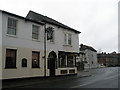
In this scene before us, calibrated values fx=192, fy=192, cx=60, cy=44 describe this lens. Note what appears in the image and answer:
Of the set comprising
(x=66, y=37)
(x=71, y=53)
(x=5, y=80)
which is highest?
(x=66, y=37)

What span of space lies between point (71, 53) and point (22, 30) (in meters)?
8.71

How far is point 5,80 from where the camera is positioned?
1717 centimetres

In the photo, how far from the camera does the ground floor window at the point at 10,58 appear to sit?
17.8 metres

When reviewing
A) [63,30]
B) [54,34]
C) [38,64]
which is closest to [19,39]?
[38,64]

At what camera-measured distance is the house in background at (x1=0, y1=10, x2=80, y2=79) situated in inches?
702

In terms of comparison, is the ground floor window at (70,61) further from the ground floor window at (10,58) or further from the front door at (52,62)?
the ground floor window at (10,58)

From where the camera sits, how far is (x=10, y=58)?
712 inches

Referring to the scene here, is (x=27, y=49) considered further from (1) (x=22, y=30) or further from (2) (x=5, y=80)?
(2) (x=5, y=80)

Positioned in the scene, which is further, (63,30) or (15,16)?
(63,30)

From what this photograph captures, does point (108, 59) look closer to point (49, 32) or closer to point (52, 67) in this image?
point (52, 67)

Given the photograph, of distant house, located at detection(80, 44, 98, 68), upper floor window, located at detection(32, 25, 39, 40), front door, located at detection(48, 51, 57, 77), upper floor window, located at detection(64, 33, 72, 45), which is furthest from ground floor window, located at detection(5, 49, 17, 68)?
distant house, located at detection(80, 44, 98, 68)

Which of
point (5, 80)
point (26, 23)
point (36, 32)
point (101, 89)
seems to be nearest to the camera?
point (101, 89)

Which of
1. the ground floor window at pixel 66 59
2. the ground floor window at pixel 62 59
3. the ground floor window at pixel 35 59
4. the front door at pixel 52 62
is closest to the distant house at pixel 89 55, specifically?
the ground floor window at pixel 66 59

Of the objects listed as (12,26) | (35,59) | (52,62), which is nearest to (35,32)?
(35,59)
